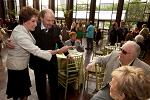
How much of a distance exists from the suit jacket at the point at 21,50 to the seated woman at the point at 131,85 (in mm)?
1139

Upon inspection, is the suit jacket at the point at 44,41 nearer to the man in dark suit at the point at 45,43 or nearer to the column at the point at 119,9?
the man in dark suit at the point at 45,43

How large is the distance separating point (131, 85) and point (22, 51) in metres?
1.46

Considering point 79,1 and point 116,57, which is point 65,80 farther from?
point 79,1

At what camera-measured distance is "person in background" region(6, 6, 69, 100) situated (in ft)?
6.83

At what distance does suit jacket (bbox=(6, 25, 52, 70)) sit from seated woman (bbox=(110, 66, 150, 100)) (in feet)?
3.74

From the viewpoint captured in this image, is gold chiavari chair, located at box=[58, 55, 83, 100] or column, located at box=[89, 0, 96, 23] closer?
gold chiavari chair, located at box=[58, 55, 83, 100]

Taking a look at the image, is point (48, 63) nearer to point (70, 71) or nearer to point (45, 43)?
point (45, 43)

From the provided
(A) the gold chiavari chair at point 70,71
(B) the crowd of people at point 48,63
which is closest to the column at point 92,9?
(A) the gold chiavari chair at point 70,71

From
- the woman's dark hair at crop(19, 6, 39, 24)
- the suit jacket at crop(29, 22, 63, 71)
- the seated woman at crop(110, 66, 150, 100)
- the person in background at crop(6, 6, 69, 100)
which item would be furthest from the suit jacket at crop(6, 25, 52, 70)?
the seated woman at crop(110, 66, 150, 100)

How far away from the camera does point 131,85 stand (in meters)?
1.18

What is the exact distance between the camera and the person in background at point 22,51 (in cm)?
208

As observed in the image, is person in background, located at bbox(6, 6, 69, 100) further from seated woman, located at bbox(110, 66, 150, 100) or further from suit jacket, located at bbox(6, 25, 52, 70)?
seated woman, located at bbox(110, 66, 150, 100)

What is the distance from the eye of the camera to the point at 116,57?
2.35m

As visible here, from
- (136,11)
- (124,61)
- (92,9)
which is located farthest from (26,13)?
(92,9)
